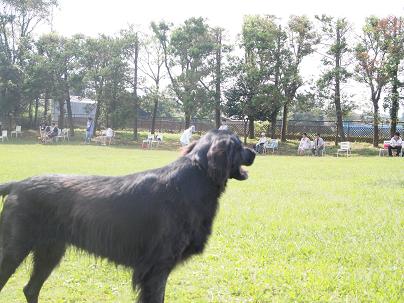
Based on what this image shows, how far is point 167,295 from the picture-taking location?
4.75m

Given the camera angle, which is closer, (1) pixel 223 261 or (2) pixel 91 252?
(2) pixel 91 252

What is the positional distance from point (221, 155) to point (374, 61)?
36.6 m

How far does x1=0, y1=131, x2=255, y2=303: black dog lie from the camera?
3.85 metres

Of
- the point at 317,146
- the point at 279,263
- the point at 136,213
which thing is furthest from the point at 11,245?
the point at 317,146

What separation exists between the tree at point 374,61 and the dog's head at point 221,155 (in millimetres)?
35552

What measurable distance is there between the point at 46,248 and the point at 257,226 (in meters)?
4.17

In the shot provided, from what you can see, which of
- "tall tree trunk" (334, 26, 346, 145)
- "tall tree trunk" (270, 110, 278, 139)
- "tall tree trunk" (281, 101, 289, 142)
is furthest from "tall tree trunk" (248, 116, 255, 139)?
"tall tree trunk" (334, 26, 346, 145)

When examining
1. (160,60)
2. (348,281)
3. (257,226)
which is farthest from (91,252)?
(160,60)

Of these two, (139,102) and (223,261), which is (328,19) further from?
(223,261)

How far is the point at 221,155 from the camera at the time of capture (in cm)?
392

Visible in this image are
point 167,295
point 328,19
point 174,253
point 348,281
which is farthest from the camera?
point 328,19

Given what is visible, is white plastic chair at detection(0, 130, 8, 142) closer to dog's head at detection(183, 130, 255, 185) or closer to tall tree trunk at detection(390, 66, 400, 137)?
tall tree trunk at detection(390, 66, 400, 137)

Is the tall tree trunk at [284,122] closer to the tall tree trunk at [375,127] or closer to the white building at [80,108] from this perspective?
the tall tree trunk at [375,127]

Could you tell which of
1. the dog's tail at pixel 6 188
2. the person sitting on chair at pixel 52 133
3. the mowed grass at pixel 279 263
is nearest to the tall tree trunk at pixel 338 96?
the person sitting on chair at pixel 52 133
